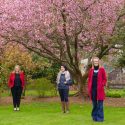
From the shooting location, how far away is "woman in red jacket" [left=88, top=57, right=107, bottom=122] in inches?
520

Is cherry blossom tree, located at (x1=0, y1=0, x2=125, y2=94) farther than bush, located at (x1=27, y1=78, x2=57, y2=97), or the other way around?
bush, located at (x1=27, y1=78, x2=57, y2=97)

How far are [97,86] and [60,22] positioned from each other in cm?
682

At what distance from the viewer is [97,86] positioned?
43.5 feet

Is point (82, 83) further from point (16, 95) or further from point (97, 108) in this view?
point (97, 108)

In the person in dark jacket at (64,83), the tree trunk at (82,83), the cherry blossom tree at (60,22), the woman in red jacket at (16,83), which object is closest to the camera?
the person in dark jacket at (64,83)

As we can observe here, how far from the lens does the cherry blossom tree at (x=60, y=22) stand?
19297 millimetres

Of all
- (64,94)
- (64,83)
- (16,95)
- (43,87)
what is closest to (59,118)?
(64,94)

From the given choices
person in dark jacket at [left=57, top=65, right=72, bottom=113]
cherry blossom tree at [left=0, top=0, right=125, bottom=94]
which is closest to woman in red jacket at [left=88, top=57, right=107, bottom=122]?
person in dark jacket at [left=57, top=65, right=72, bottom=113]

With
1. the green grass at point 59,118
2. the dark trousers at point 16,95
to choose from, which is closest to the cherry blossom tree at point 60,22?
the dark trousers at point 16,95

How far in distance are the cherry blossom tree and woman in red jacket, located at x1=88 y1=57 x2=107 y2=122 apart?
20.3ft

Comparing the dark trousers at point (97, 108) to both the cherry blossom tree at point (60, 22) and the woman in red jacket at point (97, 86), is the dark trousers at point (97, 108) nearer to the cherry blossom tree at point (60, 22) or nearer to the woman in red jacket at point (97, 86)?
the woman in red jacket at point (97, 86)

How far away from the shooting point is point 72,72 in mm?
22750

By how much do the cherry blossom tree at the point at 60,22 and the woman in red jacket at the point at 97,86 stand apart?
244 inches

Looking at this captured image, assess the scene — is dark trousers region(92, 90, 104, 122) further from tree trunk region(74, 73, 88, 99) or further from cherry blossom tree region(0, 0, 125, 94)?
tree trunk region(74, 73, 88, 99)
